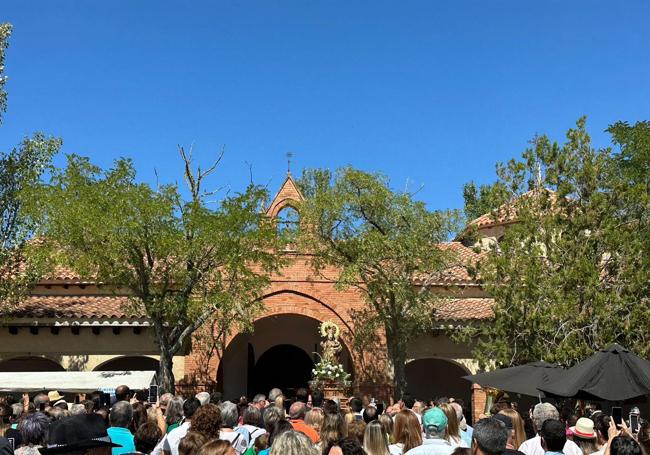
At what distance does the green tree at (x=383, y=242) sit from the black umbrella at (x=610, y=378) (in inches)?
451

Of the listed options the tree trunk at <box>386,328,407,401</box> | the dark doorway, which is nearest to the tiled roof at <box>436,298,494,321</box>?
the tree trunk at <box>386,328,407,401</box>

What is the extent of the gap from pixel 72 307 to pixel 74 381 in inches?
197

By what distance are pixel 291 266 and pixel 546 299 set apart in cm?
941

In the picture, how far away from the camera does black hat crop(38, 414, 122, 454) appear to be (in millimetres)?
4945

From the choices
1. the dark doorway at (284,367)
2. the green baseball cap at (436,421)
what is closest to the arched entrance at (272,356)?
the dark doorway at (284,367)

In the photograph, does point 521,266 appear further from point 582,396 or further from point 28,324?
point 28,324

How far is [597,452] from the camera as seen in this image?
6.46 m

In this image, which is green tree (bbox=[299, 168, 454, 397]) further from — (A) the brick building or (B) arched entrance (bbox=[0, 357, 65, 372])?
(B) arched entrance (bbox=[0, 357, 65, 372])

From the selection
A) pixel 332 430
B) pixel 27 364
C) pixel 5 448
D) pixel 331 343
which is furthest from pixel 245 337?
pixel 5 448

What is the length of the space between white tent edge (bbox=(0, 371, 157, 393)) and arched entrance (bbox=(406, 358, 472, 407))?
12.0 metres

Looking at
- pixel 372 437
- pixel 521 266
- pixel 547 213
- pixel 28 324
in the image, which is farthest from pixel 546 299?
pixel 28 324

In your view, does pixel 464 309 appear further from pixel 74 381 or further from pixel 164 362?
pixel 74 381

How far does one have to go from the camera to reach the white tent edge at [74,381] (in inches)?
726

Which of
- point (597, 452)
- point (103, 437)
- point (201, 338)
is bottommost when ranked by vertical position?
point (597, 452)
